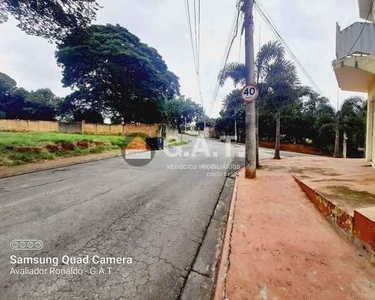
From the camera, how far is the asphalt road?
7.57 ft

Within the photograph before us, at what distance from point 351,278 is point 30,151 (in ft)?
40.9

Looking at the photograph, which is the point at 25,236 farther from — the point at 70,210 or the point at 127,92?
the point at 127,92

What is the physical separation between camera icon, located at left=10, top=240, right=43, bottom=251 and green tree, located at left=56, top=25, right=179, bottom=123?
88.9ft

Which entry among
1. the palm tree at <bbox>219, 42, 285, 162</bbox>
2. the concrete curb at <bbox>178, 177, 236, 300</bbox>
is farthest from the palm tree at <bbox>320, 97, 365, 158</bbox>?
the concrete curb at <bbox>178, 177, 236, 300</bbox>

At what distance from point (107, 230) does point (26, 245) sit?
3.53 ft

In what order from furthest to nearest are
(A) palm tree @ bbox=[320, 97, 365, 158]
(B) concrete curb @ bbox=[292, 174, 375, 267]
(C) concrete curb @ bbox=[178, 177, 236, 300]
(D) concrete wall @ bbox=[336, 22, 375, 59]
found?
1. (A) palm tree @ bbox=[320, 97, 365, 158]
2. (D) concrete wall @ bbox=[336, 22, 375, 59]
3. (B) concrete curb @ bbox=[292, 174, 375, 267]
4. (C) concrete curb @ bbox=[178, 177, 236, 300]

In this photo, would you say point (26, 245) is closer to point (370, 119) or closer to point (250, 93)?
point (250, 93)

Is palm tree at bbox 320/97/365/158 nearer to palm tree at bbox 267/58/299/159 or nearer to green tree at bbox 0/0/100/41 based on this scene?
palm tree at bbox 267/58/299/159

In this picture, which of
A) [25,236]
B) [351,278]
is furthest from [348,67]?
[25,236]

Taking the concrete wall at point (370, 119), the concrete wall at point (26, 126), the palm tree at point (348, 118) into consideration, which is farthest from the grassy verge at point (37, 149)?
the palm tree at point (348, 118)

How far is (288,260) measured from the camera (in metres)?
2.73

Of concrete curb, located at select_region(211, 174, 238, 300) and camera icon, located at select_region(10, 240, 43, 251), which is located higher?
camera icon, located at select_region(10, 240, 43, 251)

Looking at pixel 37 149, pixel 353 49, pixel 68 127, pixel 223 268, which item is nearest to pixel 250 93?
pixel 353 49

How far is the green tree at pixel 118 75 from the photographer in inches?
1072
